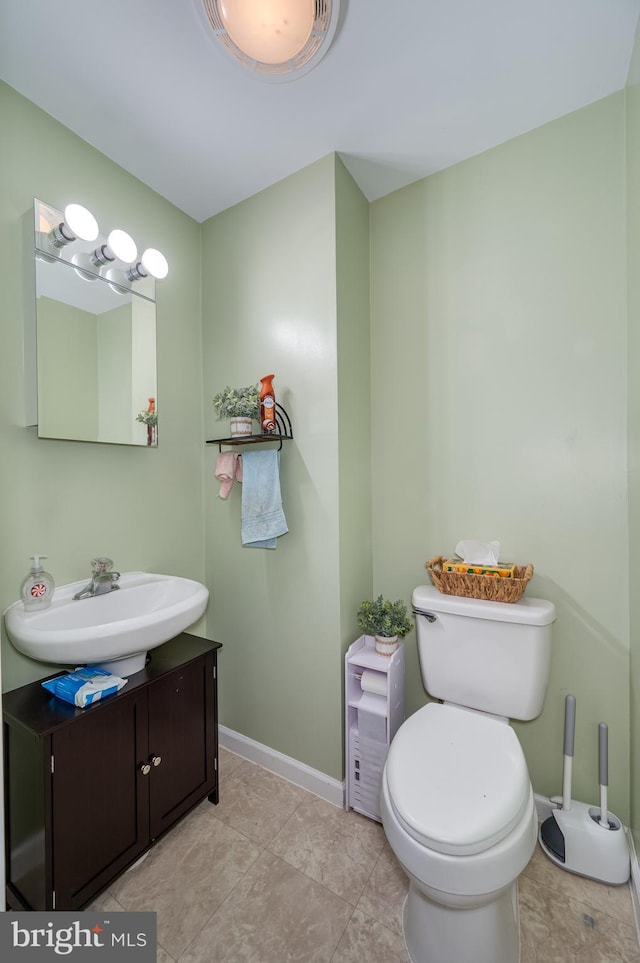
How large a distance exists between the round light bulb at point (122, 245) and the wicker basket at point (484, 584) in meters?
1.67

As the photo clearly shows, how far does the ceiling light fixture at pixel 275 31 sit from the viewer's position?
101cm

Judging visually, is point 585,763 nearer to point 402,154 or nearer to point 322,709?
point 322,709

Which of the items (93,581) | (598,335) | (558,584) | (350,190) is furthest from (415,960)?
(350,190)

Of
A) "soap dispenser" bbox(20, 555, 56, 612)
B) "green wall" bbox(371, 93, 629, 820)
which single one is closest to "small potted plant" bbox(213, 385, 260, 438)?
"green wall" bbox(371, 93, 629, 820)

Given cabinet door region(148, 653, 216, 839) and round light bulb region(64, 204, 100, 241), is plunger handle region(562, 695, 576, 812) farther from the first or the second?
round light bulb region(64, 204, 100, 241)

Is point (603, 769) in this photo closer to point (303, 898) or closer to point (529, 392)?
point (303, 898)

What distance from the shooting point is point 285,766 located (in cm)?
165

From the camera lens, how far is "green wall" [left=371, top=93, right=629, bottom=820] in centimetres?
131

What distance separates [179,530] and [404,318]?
1.41m

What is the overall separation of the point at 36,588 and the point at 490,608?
1483mm

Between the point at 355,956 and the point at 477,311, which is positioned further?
the point at 477,311

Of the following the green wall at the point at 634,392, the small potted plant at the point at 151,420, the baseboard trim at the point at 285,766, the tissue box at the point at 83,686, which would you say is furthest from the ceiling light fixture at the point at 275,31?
the baseboard trim at the point at 285,766

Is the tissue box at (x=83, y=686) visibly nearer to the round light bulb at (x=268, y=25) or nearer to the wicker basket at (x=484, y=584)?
the wicker basket at (x=484, y=584)

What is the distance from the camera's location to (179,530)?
1.79 m
